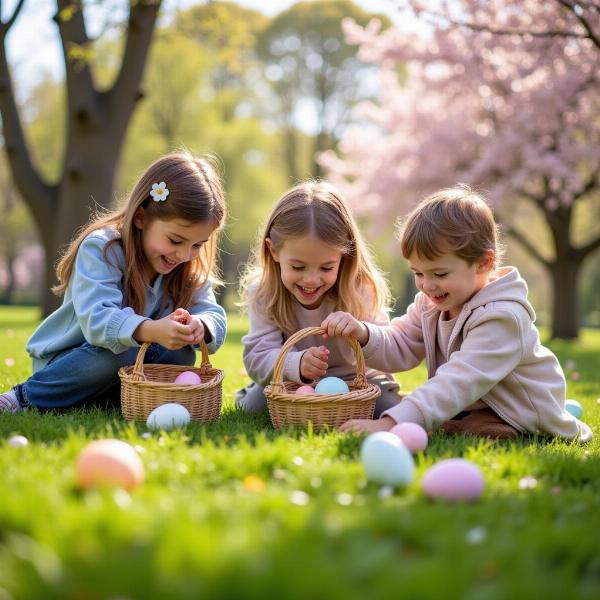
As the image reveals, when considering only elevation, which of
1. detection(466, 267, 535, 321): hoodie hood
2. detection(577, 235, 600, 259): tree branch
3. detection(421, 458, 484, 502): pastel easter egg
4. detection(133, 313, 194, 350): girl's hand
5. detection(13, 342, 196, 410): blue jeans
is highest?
detection(466, 267, 535, 321): hoodie hood

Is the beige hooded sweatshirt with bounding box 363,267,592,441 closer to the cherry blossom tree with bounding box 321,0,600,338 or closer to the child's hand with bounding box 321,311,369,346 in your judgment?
the child's hand with bounding box 321,311,369,346

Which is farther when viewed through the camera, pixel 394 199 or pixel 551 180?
pixel 394 199

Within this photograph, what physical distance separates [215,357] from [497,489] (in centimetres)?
514

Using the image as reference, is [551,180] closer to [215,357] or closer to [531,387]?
[215,357]

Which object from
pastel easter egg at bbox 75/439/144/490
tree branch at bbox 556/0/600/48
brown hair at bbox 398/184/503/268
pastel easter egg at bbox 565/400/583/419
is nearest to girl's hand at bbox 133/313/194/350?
brown hair at bbox 398/184/503/268

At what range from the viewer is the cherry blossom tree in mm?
12180

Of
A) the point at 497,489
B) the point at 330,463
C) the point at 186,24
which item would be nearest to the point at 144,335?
the point at 330,463

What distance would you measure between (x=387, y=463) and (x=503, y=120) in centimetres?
1254

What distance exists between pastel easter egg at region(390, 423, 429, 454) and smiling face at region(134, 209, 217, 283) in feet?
5.20

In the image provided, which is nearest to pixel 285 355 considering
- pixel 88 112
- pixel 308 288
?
pixel 308 288

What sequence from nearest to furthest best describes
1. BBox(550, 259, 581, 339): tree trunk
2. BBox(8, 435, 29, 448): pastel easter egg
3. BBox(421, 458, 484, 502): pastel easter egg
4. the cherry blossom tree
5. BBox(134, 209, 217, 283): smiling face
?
BBox(421, 458, 484, 502): pastel easter egg, BBox(8, 435, 29, 448): pastel easter egg, BBox(134, 209, 217, 283): smiling face, the cherry blossom tree, BBox(550, 259, 581, 339): tree trunk

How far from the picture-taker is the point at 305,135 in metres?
29.5

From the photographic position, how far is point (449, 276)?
11.0ft

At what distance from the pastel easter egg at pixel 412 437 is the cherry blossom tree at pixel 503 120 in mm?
9752
